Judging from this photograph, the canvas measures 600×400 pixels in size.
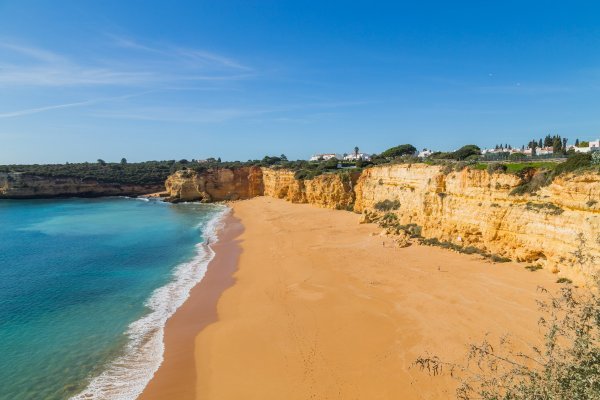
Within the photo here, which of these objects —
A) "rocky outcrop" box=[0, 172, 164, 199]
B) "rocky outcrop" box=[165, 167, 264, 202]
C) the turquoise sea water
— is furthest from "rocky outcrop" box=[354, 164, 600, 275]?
"rocky outcrop" box=[0, 172, 164, 199]

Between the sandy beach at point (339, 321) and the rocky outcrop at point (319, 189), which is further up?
the rocky outcrop at point (319, 189)

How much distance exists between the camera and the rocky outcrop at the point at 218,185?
62.2 m

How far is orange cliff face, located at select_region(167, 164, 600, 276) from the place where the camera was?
15.6 meters

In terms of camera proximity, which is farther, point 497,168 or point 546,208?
point 497,168

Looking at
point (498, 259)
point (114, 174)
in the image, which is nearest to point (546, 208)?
point (498, 259)

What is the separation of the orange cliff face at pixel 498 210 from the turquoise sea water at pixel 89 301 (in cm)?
1396

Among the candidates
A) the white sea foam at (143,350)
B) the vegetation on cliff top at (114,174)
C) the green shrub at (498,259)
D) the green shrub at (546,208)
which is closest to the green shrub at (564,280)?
the green shrub at (546,208)

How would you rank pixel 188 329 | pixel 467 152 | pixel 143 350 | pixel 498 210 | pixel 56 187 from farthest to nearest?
1. pixel 56 187
2. pixel 467 152
3. pixel 498 210
4. pixel 188 329
5. pixel 143 350

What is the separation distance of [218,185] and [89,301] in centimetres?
4485

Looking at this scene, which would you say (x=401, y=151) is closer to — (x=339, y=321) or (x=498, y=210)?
(x=498, y=210)

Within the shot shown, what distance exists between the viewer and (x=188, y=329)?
15266 mm

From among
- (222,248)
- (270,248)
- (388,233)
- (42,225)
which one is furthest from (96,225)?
(388,233)

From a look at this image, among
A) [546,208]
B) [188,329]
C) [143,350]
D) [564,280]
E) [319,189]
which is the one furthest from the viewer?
[319,189]

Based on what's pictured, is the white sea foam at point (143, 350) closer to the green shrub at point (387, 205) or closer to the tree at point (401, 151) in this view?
the green shrub at point (387, 205)
